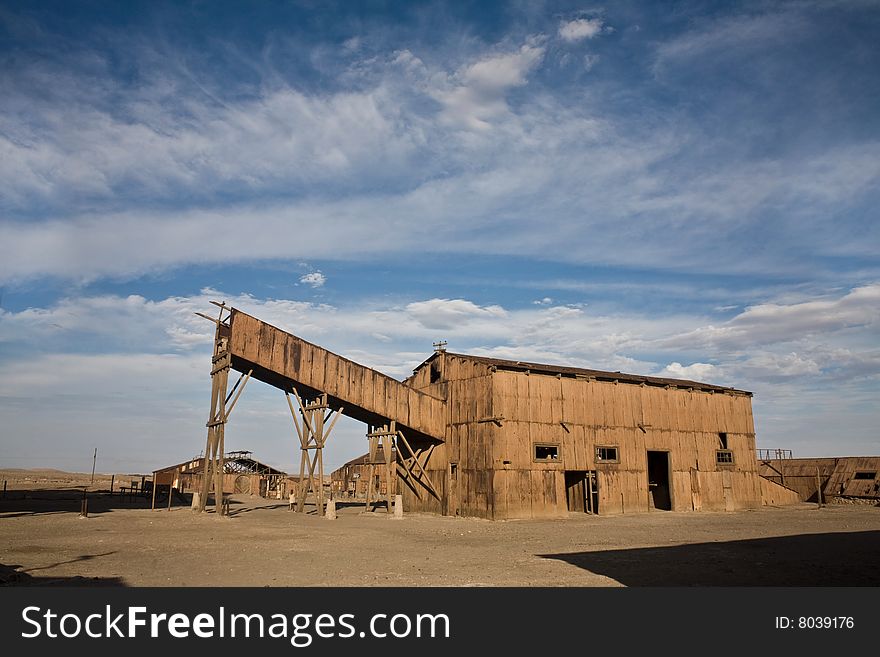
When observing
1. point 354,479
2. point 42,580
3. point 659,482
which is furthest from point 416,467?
point 354,479

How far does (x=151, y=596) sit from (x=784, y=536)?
1970 centimetres

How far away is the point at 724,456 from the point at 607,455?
9871 millimetres

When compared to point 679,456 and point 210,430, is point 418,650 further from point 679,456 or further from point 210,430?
point 679,456

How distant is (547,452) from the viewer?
105 ft

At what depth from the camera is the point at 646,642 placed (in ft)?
23.6

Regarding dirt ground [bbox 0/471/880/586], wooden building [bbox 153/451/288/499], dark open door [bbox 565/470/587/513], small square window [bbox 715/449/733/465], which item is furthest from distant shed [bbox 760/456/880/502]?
wooden building [bbox 153/451/288/499]

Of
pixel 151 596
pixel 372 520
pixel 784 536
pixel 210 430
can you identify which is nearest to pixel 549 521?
pixel 372 520

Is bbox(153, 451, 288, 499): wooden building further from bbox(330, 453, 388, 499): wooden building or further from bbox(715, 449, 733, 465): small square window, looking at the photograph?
bbox(715, 449, 733, 465): small square window

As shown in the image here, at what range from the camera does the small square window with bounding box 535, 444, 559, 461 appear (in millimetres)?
31812

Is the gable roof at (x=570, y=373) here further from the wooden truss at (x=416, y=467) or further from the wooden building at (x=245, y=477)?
the wooden building at (x=245, y=477)

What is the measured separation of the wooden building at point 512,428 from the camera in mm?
30375

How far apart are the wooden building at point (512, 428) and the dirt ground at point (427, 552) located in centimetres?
381

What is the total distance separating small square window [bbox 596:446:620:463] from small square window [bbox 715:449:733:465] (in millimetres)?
8505

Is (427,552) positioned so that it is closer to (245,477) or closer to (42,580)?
(42,580)
